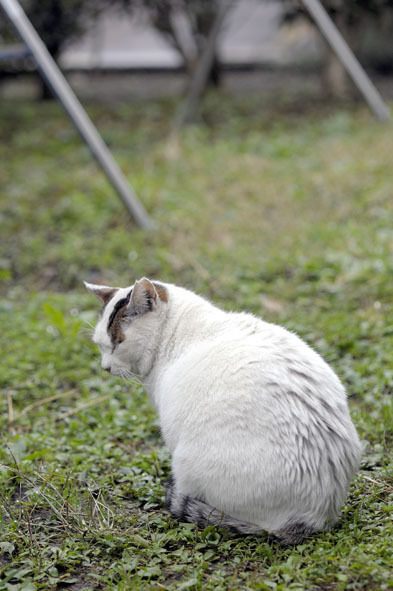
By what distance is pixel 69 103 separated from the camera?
18.2 ft

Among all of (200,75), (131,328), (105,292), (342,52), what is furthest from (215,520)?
(200,75)

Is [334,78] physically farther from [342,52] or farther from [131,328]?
[131,328]

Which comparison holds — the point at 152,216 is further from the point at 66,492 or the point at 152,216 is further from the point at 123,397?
the point at 66,492

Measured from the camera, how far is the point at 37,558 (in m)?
2.48

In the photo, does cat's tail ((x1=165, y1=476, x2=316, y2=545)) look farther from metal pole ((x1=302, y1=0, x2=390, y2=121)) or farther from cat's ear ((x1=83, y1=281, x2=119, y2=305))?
metal pole ((x1=302, y1=0, x2=390, y2=121))

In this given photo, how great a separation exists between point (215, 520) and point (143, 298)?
0.93 m

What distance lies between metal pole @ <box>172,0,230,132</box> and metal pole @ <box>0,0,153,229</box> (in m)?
2.61

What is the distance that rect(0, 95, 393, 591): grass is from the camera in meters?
2.46

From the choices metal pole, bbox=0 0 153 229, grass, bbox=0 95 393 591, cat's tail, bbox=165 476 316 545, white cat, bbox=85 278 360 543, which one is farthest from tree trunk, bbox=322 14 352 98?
cat's tail, bbox=165 476 316 545

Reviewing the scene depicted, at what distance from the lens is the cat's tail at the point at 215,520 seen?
2473 mm

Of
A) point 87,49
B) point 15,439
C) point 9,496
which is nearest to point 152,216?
point 15,439

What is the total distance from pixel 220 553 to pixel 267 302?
7.70 feet

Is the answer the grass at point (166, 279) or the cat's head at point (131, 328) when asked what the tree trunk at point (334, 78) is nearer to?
the grass at point (166, 279)

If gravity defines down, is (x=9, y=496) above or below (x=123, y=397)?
above
